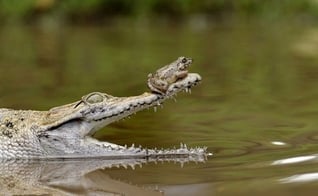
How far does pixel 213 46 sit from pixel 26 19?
8.86 m

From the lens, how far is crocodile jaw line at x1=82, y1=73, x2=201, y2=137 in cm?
543

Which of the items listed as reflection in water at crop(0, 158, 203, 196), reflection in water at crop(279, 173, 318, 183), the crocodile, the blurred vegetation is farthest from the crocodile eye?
the blurred vegetation

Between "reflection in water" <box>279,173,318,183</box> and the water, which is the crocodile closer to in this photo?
the water

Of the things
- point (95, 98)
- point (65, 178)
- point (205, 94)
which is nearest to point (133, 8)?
point (205, 94)

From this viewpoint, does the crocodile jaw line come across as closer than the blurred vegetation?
Yes

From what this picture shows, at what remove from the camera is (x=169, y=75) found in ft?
17.9

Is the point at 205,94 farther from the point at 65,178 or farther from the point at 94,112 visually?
the point at 65,178

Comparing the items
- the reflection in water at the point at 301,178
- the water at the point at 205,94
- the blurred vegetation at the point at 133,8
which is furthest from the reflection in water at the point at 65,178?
the blurred vegetation at the point at 133,8

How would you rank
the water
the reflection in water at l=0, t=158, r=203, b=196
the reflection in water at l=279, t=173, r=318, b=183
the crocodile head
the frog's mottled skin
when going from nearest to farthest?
the reflection in water at l=279, t=173, r=318, b=183 < the reflection in water at l=0, t=158, r=203, b=196 < the water < the frog's mottled skin < the crocodile head

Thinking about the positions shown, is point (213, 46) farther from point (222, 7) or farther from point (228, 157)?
point (228, 157)

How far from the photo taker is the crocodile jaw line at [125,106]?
5426 millimetres

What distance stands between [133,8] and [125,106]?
17338 millimetres

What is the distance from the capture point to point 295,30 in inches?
695

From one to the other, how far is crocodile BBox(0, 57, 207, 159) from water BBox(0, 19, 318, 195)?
239mm
